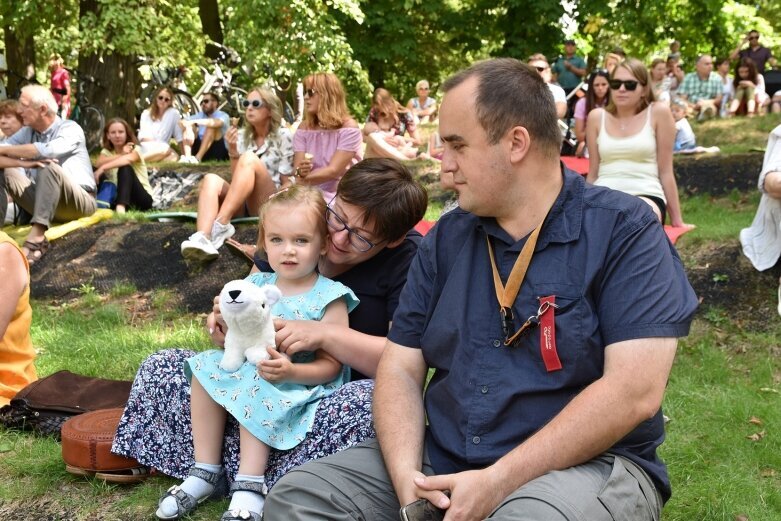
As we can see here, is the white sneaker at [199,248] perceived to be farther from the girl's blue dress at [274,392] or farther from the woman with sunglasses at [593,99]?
the woman with sunglasses at [593,99]

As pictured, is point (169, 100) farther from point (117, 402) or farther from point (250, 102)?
point (117, 402)

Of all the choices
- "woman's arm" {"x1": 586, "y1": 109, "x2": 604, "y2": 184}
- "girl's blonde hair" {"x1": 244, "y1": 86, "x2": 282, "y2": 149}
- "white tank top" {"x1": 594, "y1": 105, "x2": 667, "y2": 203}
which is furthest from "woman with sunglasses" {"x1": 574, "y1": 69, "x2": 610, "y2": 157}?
"girl's blonde hair" {"x1": 244, "y1": 86, "x2": 282, "y2": 149}

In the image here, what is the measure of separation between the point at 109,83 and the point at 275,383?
41.2ft

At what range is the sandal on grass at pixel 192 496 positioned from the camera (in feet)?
10.6

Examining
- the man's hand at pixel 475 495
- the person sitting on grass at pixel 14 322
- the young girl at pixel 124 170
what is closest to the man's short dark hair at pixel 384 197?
the man's hand at pixel 475 495

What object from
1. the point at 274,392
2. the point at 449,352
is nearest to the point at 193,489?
the point at 274,392

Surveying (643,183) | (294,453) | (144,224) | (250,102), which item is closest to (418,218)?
(294,453)

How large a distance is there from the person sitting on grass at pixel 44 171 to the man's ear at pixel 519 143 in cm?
641

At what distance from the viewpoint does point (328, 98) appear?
7.34 metres

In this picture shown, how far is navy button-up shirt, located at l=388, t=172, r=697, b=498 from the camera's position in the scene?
2324mm

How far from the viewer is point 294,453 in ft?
10.4

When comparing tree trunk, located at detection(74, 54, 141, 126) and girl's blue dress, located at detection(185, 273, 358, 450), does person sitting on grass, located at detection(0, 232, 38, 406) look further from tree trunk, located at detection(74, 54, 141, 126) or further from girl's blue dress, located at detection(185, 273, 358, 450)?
tree trunk, located at detection(74, 54, 141, 126)

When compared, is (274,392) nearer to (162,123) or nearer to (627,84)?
(627,84)

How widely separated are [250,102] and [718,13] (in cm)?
1621
